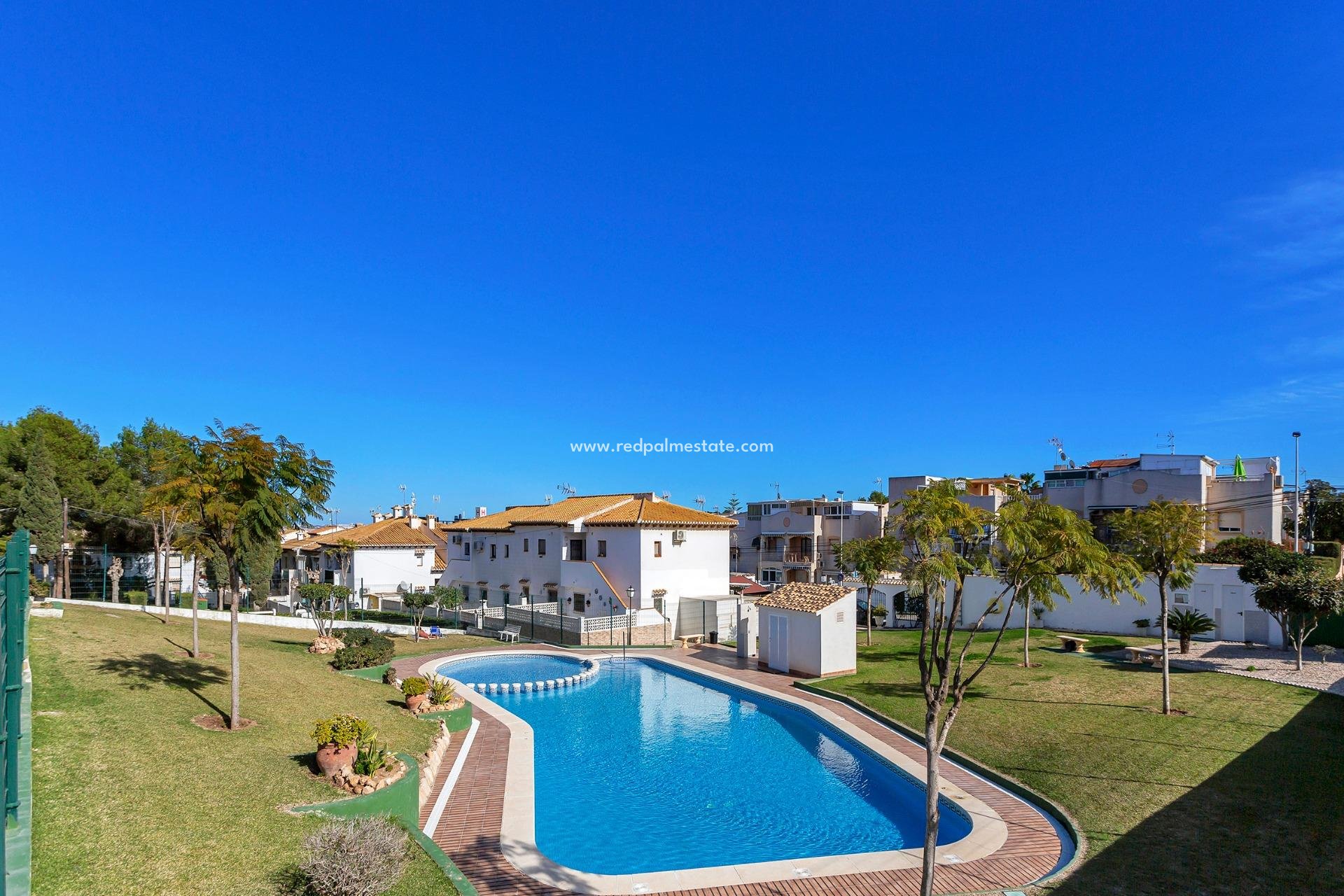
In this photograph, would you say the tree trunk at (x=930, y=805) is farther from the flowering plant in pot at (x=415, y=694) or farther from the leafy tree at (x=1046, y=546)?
the flowering plant in pot at (x=415, y=694)

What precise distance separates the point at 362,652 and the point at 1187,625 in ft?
89.6

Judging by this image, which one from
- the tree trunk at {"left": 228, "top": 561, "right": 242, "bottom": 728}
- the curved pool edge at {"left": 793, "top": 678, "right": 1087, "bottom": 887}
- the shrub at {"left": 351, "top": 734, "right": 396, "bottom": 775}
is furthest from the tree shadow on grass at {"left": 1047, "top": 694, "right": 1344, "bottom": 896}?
the tree trunk at {"left": 228, "top": 561, "right": 242, "bottom": 728}

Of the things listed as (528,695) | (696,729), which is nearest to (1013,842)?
(696,729)

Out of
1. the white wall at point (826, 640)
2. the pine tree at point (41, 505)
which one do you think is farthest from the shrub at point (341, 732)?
the pine tree at point (41, 505)

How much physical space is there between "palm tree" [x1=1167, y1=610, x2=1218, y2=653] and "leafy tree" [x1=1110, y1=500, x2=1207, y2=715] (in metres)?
7.43

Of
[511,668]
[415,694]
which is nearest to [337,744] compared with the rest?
[415,694]

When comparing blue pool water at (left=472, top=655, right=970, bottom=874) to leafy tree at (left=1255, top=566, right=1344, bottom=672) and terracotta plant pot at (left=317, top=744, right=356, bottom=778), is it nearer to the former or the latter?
terracotta plant pot at (left=317, top=744, right=356, bottom=778)

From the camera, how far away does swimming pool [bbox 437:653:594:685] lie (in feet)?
87.9

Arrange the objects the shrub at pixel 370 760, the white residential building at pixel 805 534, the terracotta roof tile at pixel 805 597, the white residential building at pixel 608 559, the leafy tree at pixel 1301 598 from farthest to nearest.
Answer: the white residential building at pixel 805 534
the white residential building at pixel 608 559
the terracotta roof tile at pixel 805 597
the leafy tree at pixel 1301 598
the shrub at pixel 370 760

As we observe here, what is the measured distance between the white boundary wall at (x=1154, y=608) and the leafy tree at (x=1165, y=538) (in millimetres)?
6383

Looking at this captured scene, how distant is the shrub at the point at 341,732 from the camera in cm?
1133

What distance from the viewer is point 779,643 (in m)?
26.5

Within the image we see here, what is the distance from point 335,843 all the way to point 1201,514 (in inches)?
810

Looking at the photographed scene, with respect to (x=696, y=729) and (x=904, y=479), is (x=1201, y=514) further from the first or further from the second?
(x=904, y=479)
